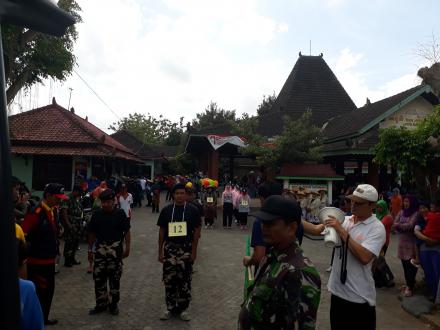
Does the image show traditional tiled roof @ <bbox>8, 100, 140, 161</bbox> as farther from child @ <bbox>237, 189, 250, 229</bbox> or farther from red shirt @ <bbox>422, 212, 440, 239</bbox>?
red shirt @ <bbox>422, 212, 440, 239</bbox>

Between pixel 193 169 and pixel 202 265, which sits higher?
pixel 193 169

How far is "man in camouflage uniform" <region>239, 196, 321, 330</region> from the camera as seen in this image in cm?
205

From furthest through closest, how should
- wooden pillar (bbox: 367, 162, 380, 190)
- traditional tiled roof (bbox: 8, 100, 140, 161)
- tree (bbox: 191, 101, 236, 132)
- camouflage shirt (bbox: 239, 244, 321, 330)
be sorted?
tree (bbox: 191, 101, 236, 132), wooden pillar (bbox: 367, 162, 380, 190), traditional tiled roof (bbox: 8, 100, 140, 161), camouflage shirt (bbox: 239, 244, 321, 330)

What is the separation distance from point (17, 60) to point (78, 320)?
11146mm

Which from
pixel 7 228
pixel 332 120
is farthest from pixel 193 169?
pixel 7 228

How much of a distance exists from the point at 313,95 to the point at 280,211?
2630cm

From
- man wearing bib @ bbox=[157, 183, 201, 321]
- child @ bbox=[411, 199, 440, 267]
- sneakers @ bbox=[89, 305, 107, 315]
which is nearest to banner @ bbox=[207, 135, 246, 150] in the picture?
child @ bbox=[411, 199, 440, 267]

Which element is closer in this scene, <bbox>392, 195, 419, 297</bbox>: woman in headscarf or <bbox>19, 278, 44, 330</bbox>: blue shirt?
<bbox>19, 278, 44, 330</bbox>: blue shirt

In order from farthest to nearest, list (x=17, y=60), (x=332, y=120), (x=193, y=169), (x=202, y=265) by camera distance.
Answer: (x=193, y=169) → (x=332, y=120) → (x=17, y=60) → (x=202, y=265)

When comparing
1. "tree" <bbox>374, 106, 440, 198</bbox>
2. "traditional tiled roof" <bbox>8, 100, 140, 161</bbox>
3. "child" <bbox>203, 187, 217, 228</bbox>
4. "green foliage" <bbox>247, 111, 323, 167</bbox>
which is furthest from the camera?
"green foliage" <bbox>247, 111, 323, 167</bbox>

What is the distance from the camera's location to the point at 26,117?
61.6 ft

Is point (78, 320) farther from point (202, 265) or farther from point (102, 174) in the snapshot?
point (102, 174)

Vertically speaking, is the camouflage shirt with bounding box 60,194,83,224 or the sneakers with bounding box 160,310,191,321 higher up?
the camouflage shirt with bounding box 60,194,83,224

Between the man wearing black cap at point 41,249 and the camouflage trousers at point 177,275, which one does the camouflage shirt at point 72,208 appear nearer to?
the man wearing black cap at point 41,249
